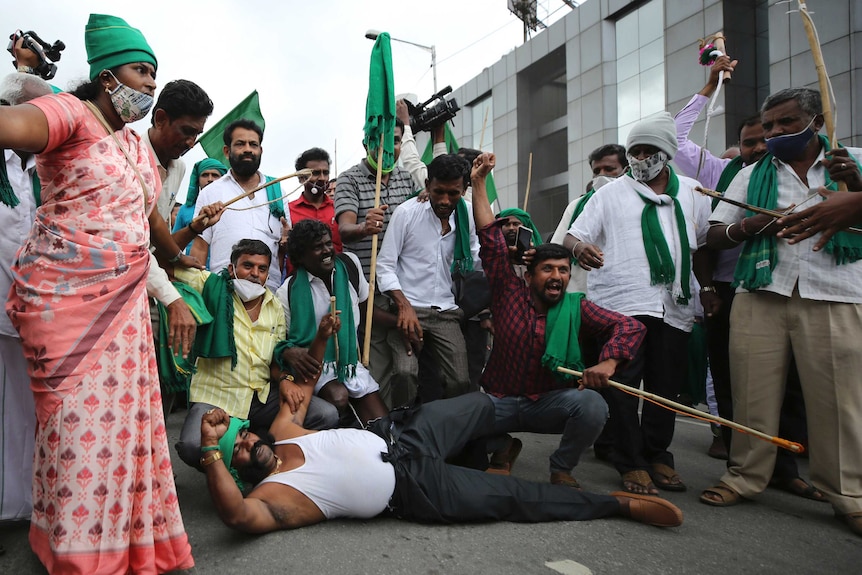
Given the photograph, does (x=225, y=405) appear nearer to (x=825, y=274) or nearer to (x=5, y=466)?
(x=5, y=466)

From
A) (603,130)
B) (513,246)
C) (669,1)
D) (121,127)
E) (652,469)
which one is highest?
(669,1)

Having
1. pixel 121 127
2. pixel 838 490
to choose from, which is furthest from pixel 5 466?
pixel 838 490

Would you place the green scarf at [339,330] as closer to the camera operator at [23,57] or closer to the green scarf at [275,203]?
the green scarf at [275,203]

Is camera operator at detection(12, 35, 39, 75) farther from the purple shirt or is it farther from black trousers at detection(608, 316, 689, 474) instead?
the purple shirt

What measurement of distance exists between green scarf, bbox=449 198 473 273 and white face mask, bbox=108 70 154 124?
2231 mm

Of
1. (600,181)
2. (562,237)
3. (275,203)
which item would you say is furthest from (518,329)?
(600,181)

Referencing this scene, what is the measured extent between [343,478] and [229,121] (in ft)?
12.9

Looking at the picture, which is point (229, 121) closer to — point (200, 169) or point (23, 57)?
point (200, 169)

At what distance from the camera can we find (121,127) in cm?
233

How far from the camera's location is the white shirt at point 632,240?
3596mm

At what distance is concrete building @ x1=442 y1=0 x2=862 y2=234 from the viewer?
11.3m

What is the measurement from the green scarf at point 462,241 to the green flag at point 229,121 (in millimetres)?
1756

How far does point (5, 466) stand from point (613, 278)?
3.14 metres

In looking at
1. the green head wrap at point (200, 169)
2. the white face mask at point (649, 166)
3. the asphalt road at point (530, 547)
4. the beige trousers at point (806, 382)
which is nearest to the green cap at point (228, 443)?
the asphalt road at point (530, 547)
